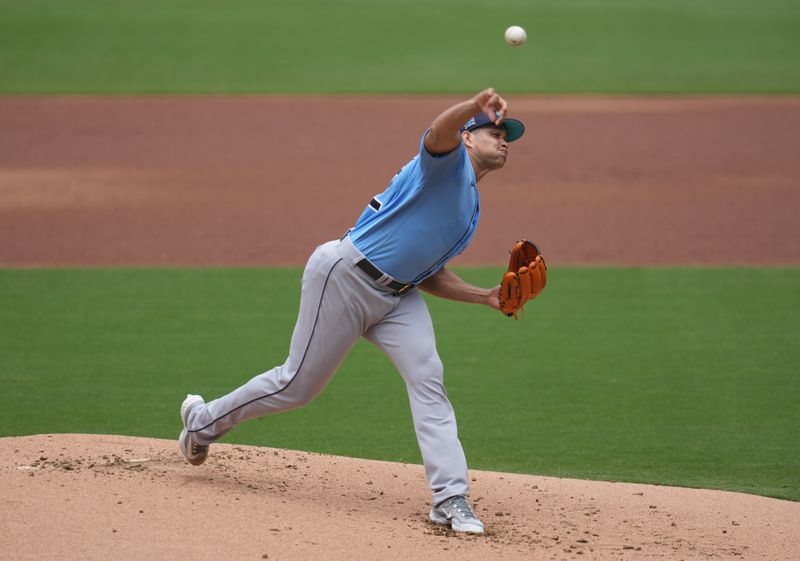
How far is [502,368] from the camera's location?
7.62 meters

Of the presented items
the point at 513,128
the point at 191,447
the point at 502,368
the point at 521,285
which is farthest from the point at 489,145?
the point at 502,368

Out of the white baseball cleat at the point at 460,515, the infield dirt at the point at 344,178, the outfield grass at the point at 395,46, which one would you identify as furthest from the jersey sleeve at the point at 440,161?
the outfield grass at the point at 395,46

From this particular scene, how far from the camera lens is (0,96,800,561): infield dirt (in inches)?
174

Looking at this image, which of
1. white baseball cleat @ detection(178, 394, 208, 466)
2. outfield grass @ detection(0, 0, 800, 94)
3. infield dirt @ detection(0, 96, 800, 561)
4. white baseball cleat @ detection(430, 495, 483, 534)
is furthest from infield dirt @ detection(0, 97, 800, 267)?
white baseball cleat @ detection(430, 495, 483, 534)

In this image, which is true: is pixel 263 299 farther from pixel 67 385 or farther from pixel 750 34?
pixel 750 34

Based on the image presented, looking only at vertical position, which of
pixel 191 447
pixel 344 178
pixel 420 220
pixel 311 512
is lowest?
pixel 311 512

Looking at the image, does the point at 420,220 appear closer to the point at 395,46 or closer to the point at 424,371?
the point at 424,371

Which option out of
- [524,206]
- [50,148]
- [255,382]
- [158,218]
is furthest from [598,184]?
[255,382]

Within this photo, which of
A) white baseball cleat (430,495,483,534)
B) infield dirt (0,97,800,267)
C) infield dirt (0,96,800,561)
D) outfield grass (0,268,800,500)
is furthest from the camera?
infield dirt (0,97,800,267)

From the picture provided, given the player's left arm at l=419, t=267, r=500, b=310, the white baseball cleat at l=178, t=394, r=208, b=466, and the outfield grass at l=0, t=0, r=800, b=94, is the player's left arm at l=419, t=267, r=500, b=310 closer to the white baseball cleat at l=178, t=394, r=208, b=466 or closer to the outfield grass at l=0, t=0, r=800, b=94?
the white baseball cleat at l=178, t=394, r=208, b=466

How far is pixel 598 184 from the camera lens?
13.8 m

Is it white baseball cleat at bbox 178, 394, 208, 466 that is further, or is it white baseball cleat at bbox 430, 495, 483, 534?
white baseball cleat at bbox 178, 394, 208, 466

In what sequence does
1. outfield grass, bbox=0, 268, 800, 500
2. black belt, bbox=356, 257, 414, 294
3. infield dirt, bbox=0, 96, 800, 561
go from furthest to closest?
outfield grass, bbox=0, 268, 800, 500 < black belt, bbox=356, 257, 414, 294 < infield dirt, bbox=0, 96, 800, 561

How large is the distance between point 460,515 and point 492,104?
5.03 ft
